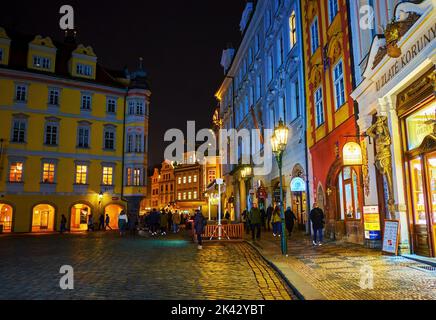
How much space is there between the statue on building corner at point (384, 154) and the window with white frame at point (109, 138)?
106ft

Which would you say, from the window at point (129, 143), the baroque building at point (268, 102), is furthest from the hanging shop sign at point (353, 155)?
the window at point (129, 143)

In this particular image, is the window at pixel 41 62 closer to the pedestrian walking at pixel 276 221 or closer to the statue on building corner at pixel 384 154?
the pedestrian walking at pixel 276 221

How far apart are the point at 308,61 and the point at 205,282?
16.0 metres

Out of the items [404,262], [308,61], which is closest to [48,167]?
[308,61]

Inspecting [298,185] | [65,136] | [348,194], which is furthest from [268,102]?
[65,136]

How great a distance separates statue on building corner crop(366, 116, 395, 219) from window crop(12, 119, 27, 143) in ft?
109

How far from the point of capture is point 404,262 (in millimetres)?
10461

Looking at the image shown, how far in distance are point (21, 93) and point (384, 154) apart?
1354 inches

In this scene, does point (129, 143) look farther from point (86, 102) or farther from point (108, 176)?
point (86, 102)

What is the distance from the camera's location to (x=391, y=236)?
11.9 metres

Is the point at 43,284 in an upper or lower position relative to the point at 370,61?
lower

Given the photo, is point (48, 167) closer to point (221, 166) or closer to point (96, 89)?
point (96, 89)

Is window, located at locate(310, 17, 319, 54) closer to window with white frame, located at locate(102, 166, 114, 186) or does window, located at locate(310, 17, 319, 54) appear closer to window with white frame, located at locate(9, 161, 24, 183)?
window with white frame, located at locate(102, 166, 114, 186)

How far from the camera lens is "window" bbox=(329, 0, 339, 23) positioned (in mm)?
17984
